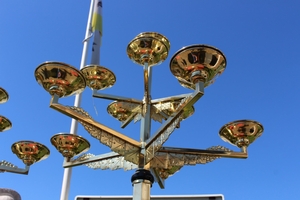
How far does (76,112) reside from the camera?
1533 millimetres

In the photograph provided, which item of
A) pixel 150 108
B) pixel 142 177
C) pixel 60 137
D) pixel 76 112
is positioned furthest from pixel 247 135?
pixel 60 137


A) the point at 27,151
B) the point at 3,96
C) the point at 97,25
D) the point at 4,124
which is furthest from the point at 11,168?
the point at 97,25

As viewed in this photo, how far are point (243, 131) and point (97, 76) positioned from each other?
927 mm

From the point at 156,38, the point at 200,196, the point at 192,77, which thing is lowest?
the point at 200,196

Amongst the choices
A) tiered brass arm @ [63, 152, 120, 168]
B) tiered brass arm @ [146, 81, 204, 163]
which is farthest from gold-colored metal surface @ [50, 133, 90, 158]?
tiered brass arm @ [146, 81, 204, 163]

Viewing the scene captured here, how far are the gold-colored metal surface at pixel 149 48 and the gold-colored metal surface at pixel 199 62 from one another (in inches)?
11.7

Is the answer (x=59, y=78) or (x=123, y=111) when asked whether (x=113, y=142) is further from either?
(x=123, y=111)

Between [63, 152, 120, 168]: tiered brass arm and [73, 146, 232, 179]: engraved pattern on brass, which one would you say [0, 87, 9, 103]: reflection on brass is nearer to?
[63, 152, 120, 168]: tiered brass arm

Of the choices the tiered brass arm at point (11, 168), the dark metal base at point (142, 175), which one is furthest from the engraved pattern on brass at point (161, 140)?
the tiered brass arm at point (11, 168)

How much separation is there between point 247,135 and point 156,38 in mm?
728

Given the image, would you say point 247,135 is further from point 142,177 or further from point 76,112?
point 76,112

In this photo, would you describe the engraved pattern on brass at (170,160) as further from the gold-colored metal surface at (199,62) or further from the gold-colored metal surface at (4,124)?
the gold-colored metal surface at (4,124)

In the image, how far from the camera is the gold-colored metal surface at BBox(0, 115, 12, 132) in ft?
6.81

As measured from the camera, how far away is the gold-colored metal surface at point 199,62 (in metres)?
1.33
